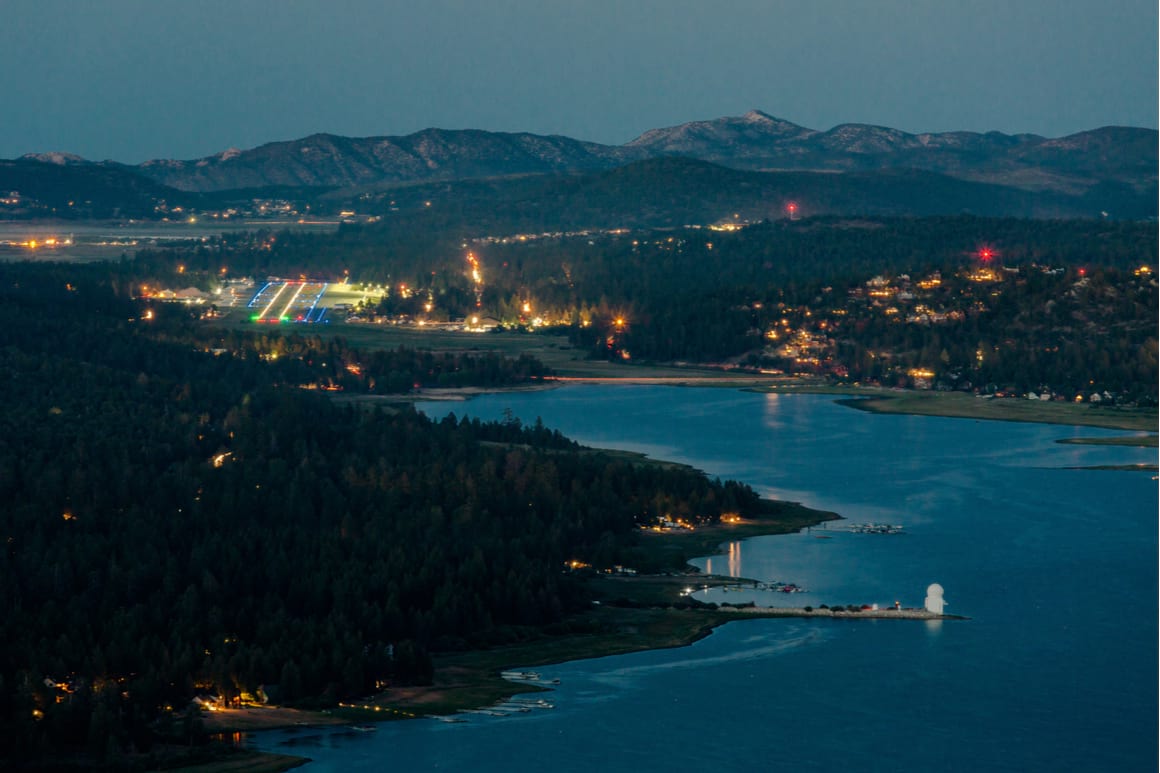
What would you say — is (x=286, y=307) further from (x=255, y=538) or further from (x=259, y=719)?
(x=259, y=719)

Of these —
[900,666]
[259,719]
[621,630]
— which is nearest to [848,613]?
[900,666]

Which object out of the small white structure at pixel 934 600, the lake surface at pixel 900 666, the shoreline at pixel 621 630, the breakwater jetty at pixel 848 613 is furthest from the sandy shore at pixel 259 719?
the small white structure at pixel 934 600

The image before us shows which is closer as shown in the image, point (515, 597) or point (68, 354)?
point (515, 597)

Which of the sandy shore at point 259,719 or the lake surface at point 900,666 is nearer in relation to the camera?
the lake surface at point 900,666

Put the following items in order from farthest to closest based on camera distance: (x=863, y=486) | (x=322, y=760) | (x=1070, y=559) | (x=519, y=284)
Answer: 1. (x=519, y=284)
2. (x=863, y=486)
3. (x=1070, y=559)
4. (x=322, y=760)

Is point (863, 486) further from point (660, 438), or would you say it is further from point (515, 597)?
point (515, 597)

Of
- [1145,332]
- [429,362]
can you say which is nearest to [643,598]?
[429,362]

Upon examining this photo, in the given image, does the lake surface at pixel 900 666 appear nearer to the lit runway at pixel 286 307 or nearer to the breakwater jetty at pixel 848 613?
the breakwater jetty at pixel 848 613
